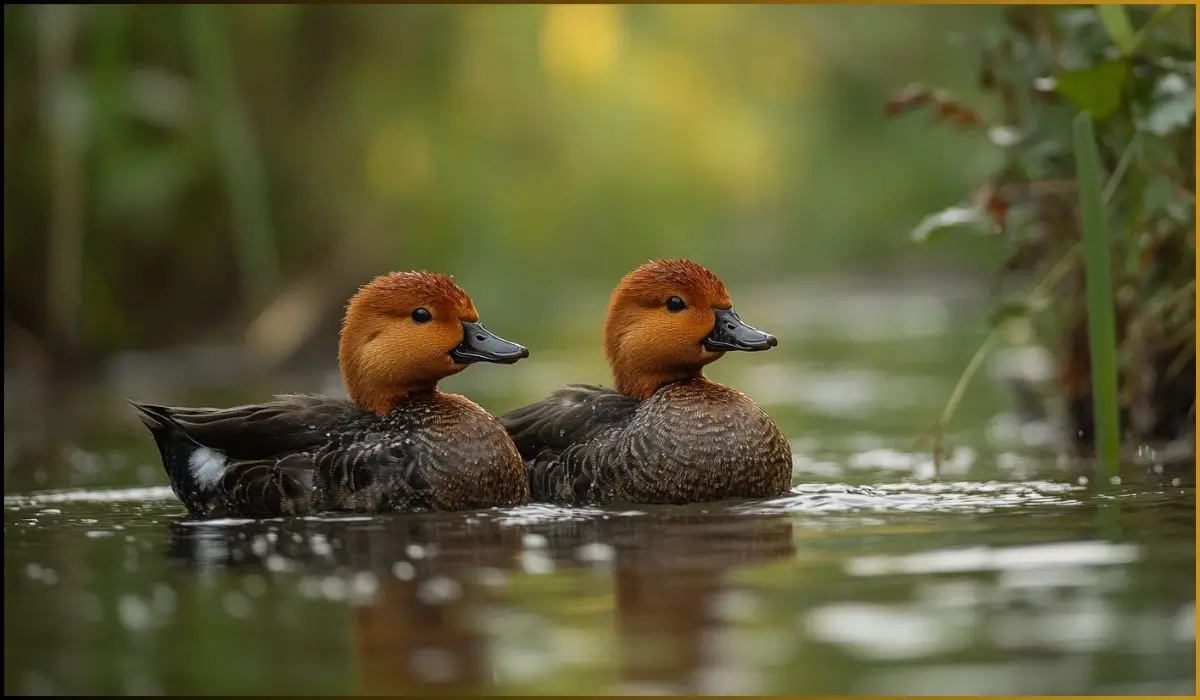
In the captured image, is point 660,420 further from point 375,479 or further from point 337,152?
point 337,152

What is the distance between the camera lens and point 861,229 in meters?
25.9

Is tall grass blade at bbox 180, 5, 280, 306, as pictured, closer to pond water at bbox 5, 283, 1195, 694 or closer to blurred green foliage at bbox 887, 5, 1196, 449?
pond water at bbox 5, 283, 1195, 694

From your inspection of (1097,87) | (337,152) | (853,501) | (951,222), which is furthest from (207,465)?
(337,152)

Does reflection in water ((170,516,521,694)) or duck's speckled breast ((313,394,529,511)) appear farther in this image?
duck's speckled breast ((313,394,529,511))

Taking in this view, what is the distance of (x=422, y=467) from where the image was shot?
22.3 feet

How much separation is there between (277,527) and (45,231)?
7.11 metres

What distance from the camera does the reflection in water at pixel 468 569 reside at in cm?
419

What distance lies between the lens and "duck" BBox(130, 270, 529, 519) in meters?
6.81

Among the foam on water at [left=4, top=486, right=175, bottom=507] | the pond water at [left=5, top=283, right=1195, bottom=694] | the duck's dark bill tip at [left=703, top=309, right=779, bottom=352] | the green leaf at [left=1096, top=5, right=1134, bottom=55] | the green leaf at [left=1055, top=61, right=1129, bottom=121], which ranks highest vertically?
the green leaf at [left=1096, top=5, right=1134, bottom=55]

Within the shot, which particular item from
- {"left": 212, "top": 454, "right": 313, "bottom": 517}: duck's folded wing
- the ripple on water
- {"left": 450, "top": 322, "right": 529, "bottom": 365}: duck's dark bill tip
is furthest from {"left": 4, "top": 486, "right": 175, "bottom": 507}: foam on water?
the ripple on water

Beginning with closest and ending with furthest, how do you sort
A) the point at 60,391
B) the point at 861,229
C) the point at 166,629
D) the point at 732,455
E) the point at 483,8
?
the point at 166,629, the point at 732,455, the point at 60,391, the point at 483,8, the point at 861,229

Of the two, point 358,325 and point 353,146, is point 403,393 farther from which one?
point 353,146

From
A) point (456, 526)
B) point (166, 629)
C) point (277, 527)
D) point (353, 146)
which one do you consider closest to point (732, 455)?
point (456, 526)

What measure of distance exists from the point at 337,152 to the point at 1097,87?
7948mm
